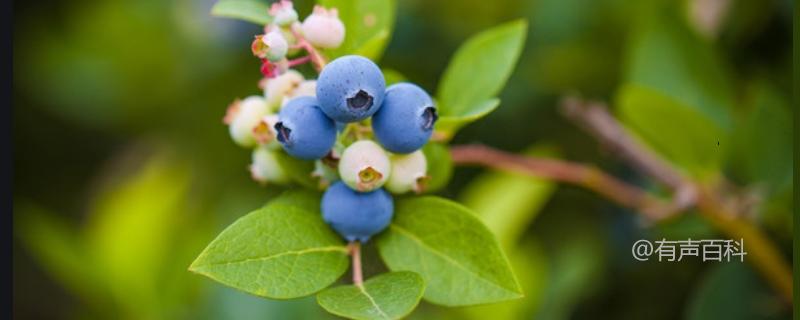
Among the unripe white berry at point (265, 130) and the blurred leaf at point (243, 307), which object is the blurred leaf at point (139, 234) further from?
the unripe white berry at point (265, 130)

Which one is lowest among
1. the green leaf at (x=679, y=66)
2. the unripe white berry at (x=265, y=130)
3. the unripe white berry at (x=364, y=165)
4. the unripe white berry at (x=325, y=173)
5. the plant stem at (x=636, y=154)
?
the unripe white berry at (x=364, y=165)

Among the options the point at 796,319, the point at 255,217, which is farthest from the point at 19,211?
the point at 796,319

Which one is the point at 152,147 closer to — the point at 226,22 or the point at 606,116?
the point at 226,22

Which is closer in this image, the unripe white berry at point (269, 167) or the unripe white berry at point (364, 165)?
the unripe white berry at point (364, 165)

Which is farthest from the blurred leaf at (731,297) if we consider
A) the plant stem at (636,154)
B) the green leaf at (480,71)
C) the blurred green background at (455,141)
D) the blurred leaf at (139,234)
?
the blurred leaf at (139,234)

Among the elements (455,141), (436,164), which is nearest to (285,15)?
(436,164)
